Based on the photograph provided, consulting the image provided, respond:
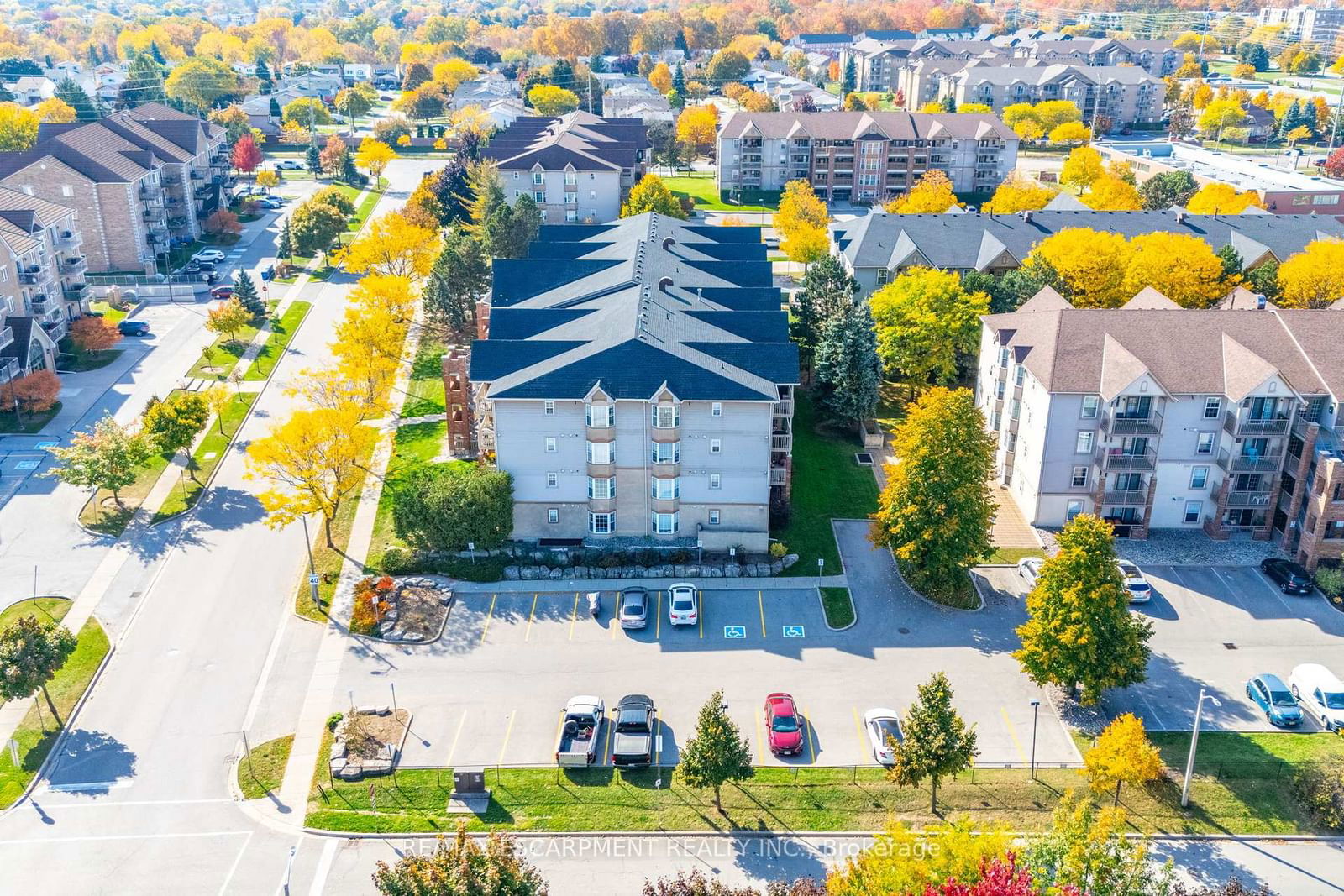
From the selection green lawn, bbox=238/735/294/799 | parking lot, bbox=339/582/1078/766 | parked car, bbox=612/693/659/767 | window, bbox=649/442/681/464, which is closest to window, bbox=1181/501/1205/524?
parking lot, bbox=339/582/1078/766

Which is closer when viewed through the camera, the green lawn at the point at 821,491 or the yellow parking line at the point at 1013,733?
the yellow parking line at the point at 1013,733

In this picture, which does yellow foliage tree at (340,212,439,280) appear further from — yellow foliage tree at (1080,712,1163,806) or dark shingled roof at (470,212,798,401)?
yellow foliage tree at (1080,712,1163,806)

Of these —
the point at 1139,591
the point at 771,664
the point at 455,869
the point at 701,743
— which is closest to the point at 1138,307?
the point at 1139,591

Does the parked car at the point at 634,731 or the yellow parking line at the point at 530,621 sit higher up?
the parked car at the point at 634,731

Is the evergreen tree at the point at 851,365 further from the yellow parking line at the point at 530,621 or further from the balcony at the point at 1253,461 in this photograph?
the yellow parking line at the point at 530,621

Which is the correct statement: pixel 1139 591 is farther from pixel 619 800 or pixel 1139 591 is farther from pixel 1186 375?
pixel 619 800

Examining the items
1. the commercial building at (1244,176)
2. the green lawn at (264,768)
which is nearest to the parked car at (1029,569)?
the green lawn at (264,768)

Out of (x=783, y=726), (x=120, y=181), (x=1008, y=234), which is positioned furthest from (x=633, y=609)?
(x=120, y=181)
